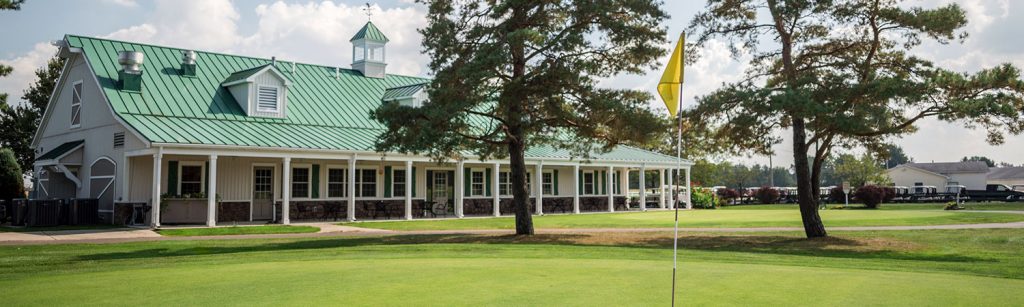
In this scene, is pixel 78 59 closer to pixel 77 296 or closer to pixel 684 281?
pixel 77 296

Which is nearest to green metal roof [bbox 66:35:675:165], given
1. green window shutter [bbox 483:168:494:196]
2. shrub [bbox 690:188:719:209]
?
green window shutter [bbox 483:168:494:196]

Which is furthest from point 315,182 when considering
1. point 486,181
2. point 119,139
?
point 486,181

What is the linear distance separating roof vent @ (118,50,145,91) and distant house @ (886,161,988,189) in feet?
270

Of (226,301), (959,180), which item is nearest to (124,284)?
(226,301)

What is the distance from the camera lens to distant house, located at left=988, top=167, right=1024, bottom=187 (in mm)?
91375

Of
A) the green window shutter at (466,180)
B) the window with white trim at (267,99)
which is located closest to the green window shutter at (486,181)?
the green window shutter at (466,180)

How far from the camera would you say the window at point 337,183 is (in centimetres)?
2909

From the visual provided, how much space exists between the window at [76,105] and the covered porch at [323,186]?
14.9 feet

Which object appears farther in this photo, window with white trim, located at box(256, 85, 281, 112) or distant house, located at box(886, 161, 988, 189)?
distant house, located at box(886, 161, 988, 189)

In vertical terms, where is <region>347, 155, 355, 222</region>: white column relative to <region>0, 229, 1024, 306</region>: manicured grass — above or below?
above

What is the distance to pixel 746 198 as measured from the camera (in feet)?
185

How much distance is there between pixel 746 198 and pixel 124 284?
51949 mm

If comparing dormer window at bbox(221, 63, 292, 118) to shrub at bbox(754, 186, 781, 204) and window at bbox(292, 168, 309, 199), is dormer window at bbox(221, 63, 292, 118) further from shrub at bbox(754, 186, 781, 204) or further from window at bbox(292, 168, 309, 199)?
shrub at bbox(754, 186, 781, 204)

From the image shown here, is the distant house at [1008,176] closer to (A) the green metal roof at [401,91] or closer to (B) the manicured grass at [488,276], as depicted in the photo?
(A) the green metal roof at [401,91]
